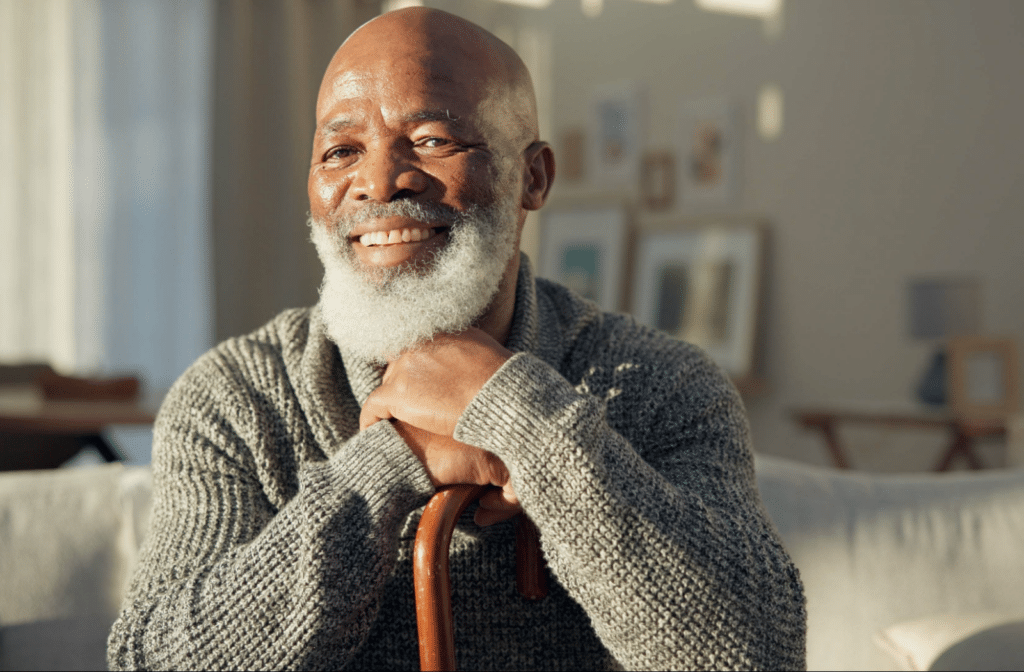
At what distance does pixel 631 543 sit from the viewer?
0.82m

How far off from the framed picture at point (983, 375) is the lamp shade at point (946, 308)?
6cm

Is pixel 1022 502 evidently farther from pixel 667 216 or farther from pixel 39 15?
pixel 39 15

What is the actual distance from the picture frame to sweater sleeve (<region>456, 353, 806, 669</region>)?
345 cm

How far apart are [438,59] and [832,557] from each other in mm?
994

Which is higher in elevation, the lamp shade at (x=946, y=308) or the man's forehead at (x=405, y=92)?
the man's forehead at (x=405, y=92)

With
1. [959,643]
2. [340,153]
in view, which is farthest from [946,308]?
[340,153]

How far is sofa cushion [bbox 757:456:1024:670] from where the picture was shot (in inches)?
54.5

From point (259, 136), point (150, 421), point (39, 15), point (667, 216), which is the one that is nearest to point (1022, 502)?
point (150, 421)

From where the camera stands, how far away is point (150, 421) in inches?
90.0

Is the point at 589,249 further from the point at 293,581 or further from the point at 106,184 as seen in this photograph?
the point at 293,581

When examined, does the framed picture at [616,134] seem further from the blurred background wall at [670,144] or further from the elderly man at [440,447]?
the elderly man at [440,447]

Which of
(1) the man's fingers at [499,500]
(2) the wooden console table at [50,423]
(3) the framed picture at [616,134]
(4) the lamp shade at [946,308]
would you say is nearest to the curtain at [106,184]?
(2) the wooden console table at [50,423]

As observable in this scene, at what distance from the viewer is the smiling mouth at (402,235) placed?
3.08ft

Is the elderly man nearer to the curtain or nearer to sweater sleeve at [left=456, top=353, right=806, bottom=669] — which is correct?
sweater sleeve at [left=456, top=353, right=806, bottom=669]
